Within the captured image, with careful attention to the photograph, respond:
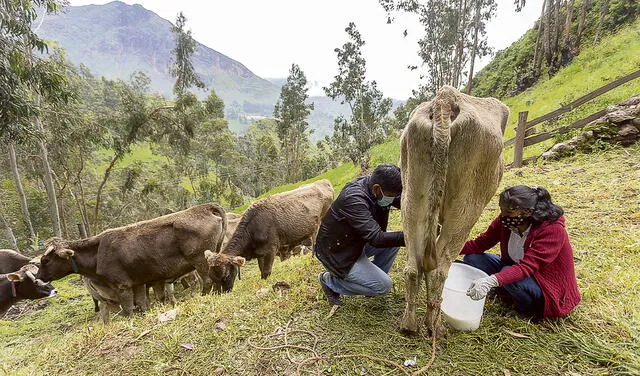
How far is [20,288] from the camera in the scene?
718 cm

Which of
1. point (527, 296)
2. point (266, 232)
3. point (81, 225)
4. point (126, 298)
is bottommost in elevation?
point (81, 225)

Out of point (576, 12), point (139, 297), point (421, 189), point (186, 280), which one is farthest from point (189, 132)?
point (576, 12)

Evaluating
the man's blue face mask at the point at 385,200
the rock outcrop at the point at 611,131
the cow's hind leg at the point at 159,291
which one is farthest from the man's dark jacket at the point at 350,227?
the rock outcrop at the point at 611,131

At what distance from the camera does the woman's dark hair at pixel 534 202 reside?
275cm

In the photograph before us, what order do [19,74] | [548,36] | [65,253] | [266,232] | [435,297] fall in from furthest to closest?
[548,36] → [19,74] → [266,232] → [65,253] → [435,297]

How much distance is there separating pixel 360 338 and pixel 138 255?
16.6 ft

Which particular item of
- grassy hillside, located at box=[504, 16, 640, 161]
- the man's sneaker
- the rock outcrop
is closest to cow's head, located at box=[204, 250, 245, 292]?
the man's sneaker

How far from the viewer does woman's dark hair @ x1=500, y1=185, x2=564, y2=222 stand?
108 inches

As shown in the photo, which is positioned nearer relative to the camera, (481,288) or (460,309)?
(481,288)

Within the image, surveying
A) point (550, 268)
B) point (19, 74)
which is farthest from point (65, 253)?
point (550, 268)

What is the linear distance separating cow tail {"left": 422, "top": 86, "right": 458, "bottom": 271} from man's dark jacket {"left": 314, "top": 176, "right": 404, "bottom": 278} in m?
0.52

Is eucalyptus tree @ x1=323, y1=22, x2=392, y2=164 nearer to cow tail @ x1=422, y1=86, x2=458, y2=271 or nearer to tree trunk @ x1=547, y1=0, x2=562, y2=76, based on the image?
tree trunk @ x1=547, y1=0, x2=562, y2=76

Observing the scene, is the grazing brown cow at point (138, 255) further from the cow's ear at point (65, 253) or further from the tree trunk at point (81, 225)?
the tree trunk at point (81, 225)

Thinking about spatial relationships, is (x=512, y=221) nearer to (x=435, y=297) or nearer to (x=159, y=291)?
(x=435, y=297)
